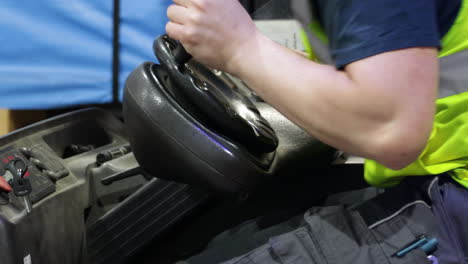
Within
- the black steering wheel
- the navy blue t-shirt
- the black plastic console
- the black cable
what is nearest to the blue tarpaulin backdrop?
the black cable

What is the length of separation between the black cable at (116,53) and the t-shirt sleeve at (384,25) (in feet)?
2.95

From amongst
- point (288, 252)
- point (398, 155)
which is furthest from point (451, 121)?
point (288, 252)

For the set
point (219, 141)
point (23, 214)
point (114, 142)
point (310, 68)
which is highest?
point (310, 68)

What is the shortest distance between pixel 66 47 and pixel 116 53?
0.12 metres

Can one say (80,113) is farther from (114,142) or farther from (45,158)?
(45,158)

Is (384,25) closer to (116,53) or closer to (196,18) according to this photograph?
(196,18)

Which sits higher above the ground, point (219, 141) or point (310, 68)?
point (310, 68)

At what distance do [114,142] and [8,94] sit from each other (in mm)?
372

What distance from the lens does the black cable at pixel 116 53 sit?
1.24 m

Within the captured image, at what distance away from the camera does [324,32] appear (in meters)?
0.49

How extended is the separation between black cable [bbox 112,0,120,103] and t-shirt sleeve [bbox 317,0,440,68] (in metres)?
0.90

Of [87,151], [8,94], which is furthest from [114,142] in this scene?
[8,94]

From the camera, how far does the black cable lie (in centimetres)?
124

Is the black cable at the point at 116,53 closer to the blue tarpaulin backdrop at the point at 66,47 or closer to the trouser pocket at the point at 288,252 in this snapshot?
the blue tarpaulin backdrop at the point at 66,47
